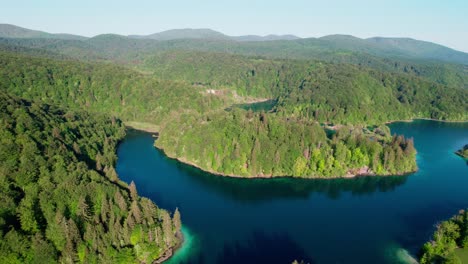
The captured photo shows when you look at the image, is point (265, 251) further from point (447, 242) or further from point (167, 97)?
point (167, 97)

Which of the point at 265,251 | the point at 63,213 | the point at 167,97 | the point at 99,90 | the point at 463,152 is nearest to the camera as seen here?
the point at 63,213

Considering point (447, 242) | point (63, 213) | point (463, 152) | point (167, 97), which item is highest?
point (167, 97)

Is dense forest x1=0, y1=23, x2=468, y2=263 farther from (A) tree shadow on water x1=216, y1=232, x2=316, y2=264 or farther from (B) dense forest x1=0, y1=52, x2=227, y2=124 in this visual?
(A) tree shadow on water x1=216, y1=232, x2=316, y2=264

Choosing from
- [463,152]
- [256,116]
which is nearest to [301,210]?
[256,116]

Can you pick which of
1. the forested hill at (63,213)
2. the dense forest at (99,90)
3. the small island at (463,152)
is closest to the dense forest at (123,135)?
the forested hill at (63,213)

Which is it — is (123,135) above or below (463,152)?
below

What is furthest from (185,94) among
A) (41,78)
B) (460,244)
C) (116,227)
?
(460,244)

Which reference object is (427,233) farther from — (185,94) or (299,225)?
(185,94)

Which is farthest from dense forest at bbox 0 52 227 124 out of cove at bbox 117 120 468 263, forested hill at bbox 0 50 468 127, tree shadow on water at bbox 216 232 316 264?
tree shadow on water at bbox 216 232 316 264
